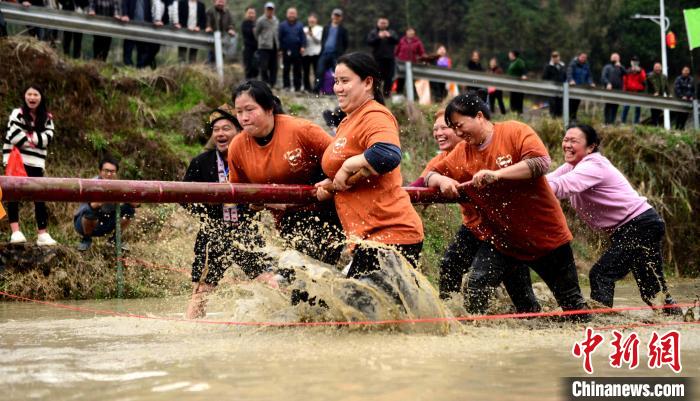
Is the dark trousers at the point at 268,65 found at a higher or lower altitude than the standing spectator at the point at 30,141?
higher

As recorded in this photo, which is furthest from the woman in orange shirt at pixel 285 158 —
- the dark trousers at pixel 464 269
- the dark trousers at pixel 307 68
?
the dark trousers at pixel 307 68

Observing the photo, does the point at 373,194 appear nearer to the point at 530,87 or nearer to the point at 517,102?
the point at 530,87

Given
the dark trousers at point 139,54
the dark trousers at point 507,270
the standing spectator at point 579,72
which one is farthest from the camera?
the standing spectator at point 579,72

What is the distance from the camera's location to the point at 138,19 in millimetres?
A: 14602

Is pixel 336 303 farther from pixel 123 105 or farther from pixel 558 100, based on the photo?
pixel 558 100

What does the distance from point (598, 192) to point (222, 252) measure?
2.86m

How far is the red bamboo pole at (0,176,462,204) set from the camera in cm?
531

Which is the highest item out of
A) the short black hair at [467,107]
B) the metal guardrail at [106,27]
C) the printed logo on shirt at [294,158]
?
the metal guardrail at [106,27]

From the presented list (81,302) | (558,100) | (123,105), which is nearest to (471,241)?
(81,302)

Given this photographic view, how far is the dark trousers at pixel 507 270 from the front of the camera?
6.46 meters

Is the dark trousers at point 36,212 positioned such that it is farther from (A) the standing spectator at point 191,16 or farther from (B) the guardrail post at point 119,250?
(A) the standing spectator at point 191,16

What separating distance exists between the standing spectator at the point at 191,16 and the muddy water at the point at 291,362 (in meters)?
9.28

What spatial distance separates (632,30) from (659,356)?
47.9m

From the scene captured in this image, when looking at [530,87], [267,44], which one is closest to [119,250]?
[267,44]
